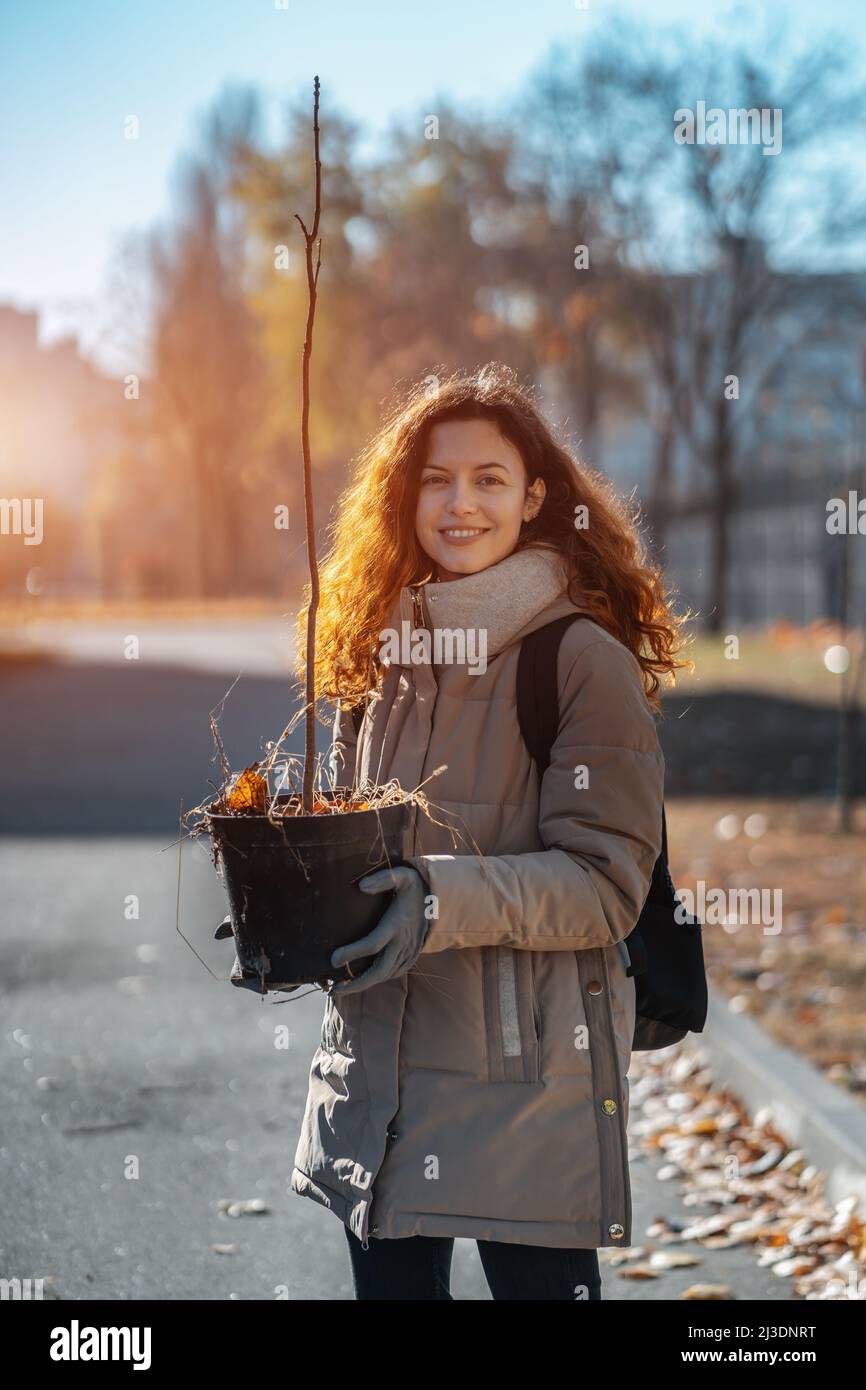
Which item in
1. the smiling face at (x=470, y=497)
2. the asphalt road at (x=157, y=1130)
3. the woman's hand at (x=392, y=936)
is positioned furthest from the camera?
the asphalt road at (x=157, y=1130)

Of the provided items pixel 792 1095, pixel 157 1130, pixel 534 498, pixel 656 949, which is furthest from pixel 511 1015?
pixel 157 1130

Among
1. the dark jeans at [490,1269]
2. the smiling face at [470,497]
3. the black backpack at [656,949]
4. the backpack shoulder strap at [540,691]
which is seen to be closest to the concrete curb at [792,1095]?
the black backpack at [656,949]

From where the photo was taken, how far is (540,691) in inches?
106

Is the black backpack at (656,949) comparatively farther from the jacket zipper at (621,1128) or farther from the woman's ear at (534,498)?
the woman's ear at (534,498)

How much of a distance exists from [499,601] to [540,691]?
189 mm

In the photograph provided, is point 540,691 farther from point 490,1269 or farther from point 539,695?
point 490,1269

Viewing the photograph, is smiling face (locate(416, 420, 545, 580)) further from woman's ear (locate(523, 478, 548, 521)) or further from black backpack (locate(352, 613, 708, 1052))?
black backpack (locate(352, 613, 708, 1052))

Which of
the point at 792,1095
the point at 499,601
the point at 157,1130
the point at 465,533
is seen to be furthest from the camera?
the point at 157,1130

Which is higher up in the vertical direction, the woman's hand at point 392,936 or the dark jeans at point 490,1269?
the woman's hand at point 392,936

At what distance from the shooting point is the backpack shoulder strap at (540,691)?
270 centimetres

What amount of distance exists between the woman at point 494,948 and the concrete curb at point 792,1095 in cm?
205

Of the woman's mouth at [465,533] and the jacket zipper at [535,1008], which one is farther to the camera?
the woman's mouth at [465,533]

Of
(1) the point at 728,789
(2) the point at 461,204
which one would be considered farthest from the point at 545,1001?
(2) the point at 461,204

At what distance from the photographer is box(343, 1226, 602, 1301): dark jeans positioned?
8.76 ft
